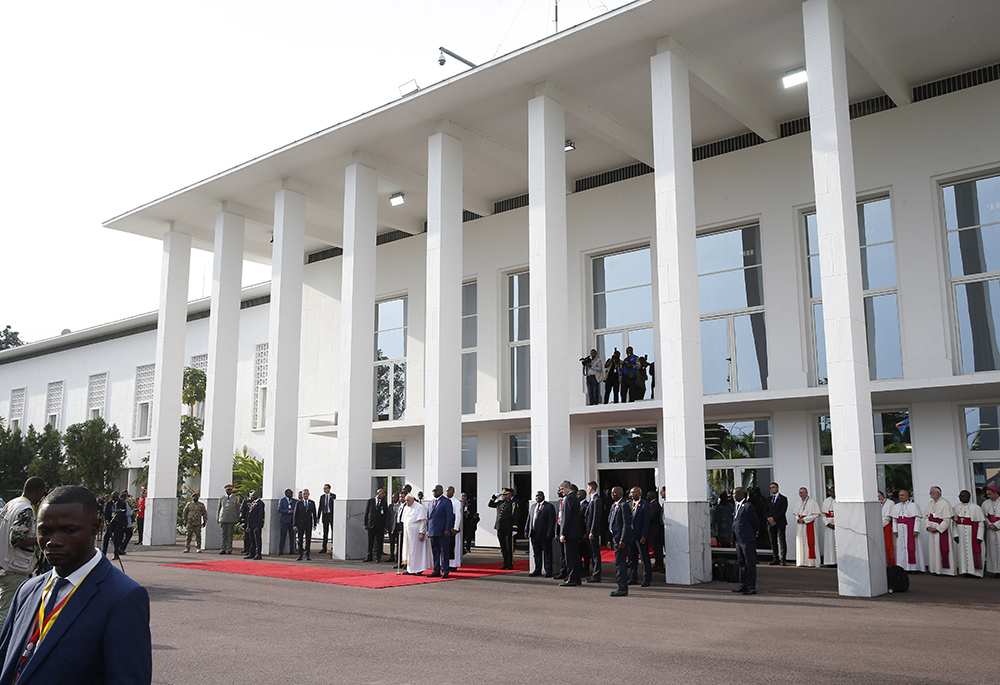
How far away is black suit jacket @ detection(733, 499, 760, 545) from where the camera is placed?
11.9 metres

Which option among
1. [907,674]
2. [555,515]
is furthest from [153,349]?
[907,674]

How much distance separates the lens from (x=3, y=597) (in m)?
6.09

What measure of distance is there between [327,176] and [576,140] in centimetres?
692

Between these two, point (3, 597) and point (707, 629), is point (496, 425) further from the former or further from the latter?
point (3, 597)

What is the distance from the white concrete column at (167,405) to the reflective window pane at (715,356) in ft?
50.0

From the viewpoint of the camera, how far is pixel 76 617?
2695 mm

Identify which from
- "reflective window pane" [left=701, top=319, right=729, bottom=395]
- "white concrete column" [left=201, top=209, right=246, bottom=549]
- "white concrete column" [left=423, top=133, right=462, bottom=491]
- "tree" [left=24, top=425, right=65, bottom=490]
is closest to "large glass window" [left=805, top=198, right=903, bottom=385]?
"reflective window pane" [left=701, top=319, right=729, bottom=395]

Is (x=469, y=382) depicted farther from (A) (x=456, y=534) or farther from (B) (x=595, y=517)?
(B) (x=595, y=517)

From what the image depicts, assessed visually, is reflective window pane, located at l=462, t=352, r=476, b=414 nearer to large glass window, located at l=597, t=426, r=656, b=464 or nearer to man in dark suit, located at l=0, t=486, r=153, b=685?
large glass window, located at l=597, t=426, r=656, b=464

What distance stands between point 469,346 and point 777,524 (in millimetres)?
10988

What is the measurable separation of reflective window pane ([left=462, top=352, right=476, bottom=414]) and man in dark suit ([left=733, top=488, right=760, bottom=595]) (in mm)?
13041

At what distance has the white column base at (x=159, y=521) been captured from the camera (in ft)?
77.4

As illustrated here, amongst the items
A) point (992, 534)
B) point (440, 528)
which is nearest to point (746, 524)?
point (440, 528)

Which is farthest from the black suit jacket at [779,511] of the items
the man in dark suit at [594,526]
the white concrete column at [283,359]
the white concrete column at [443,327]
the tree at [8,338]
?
the tree at [8,338]
